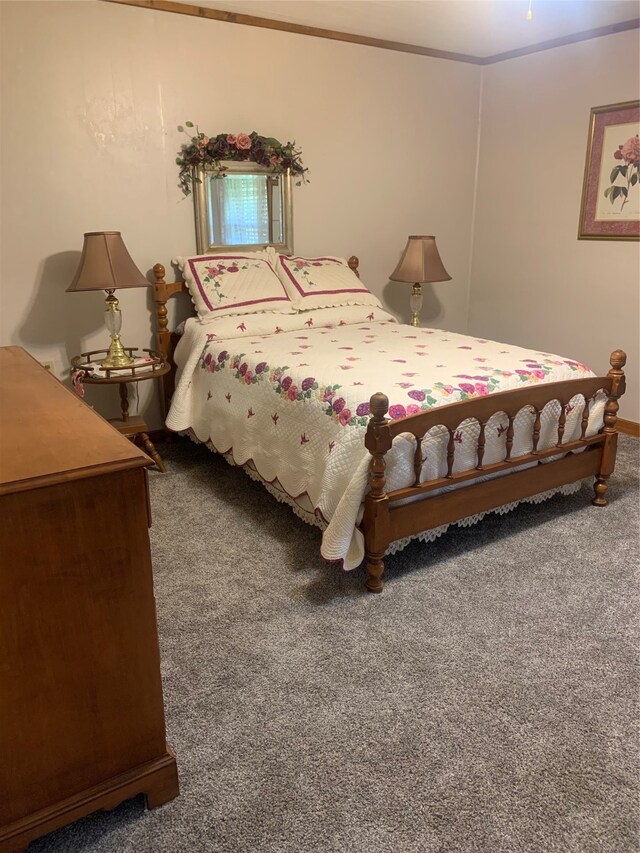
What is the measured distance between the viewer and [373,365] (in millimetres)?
2658

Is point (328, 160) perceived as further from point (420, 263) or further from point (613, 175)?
Result: point (613, 175)

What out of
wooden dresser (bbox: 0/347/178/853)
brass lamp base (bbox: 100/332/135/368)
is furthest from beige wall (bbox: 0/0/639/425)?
wooden dresser (bbox: 0/347/178/853)

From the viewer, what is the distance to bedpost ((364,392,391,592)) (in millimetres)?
2086

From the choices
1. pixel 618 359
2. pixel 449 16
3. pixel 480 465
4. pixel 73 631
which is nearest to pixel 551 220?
pixel 449 16

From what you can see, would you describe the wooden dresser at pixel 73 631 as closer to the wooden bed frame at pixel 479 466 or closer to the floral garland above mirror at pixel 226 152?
the wooden bed frame at pixel 479 466

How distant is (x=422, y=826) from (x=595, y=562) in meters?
1.40

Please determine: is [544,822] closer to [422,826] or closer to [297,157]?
[422,826]

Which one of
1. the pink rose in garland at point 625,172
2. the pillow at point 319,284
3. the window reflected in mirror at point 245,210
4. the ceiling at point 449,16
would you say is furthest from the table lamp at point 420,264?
the ceiling at point 449,16

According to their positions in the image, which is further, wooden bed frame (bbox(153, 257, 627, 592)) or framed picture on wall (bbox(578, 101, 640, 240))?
framed picture on wall (bbox(578, 101, 640, 240))

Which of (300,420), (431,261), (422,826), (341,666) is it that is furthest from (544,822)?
(431,261)

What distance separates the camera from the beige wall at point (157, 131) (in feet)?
10.1

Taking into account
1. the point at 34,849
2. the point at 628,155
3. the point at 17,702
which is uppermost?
the point at 628,155

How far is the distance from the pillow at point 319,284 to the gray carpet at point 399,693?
55.9 inches

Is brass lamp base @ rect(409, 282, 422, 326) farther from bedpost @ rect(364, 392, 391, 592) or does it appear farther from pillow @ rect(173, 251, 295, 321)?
bedpost @ rect(364, 392, 391, 592)
